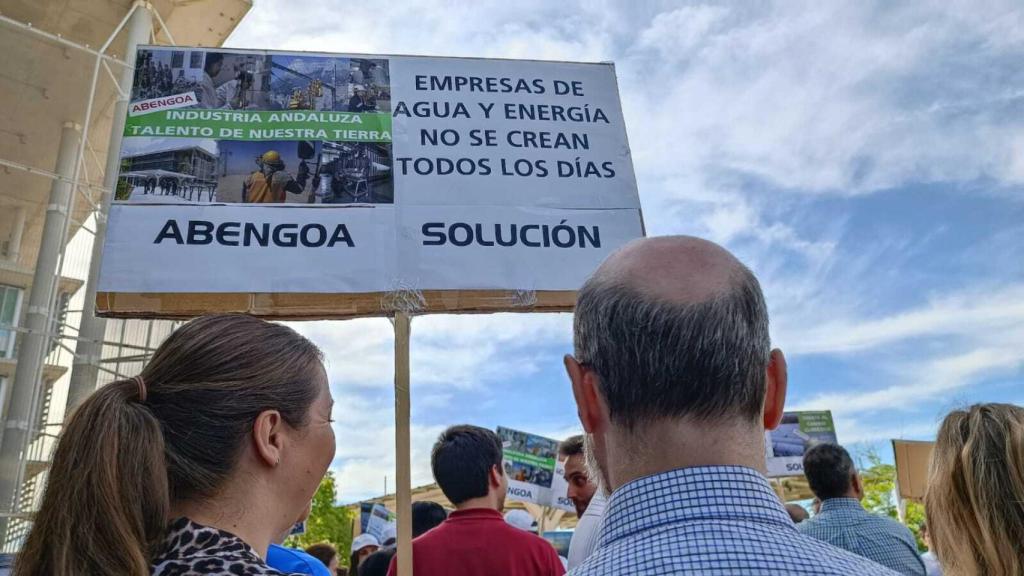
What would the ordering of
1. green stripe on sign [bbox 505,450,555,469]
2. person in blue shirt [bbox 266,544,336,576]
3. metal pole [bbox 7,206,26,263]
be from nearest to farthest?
person in blue shirt [bbox 266,544,336,576] → green stripe on sign [bbox 505,450,555,469] → metal pole [bbox 7,206,26,263]

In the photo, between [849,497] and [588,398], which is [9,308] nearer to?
[849,497]

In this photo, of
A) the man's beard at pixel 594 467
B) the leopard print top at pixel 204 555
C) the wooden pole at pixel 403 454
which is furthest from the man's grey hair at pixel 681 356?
the wooden pole at pixel 403 454

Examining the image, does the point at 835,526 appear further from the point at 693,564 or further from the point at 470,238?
the point at 693,564

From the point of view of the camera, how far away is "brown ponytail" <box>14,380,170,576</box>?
1.16m

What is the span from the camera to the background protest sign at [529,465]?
965 centimetres

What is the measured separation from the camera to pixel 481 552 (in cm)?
275

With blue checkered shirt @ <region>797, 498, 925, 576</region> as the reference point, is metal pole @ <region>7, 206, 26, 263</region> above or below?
Result: above

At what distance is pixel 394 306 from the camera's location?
2936mm

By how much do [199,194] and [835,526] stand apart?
3015mm

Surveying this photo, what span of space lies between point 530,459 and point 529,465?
0.08m

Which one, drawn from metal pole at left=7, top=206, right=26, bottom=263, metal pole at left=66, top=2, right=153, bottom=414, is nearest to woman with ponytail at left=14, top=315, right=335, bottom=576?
metal pole at left=66, top=2, right=153, bottom=414

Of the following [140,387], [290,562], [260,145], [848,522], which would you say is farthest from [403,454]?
[848,522]

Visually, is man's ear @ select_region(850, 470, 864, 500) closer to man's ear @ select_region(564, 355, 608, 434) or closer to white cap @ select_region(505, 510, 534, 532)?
man's ear @ select_region(564, 355, 608, 434)

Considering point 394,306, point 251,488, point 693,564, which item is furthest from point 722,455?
point 394,306
